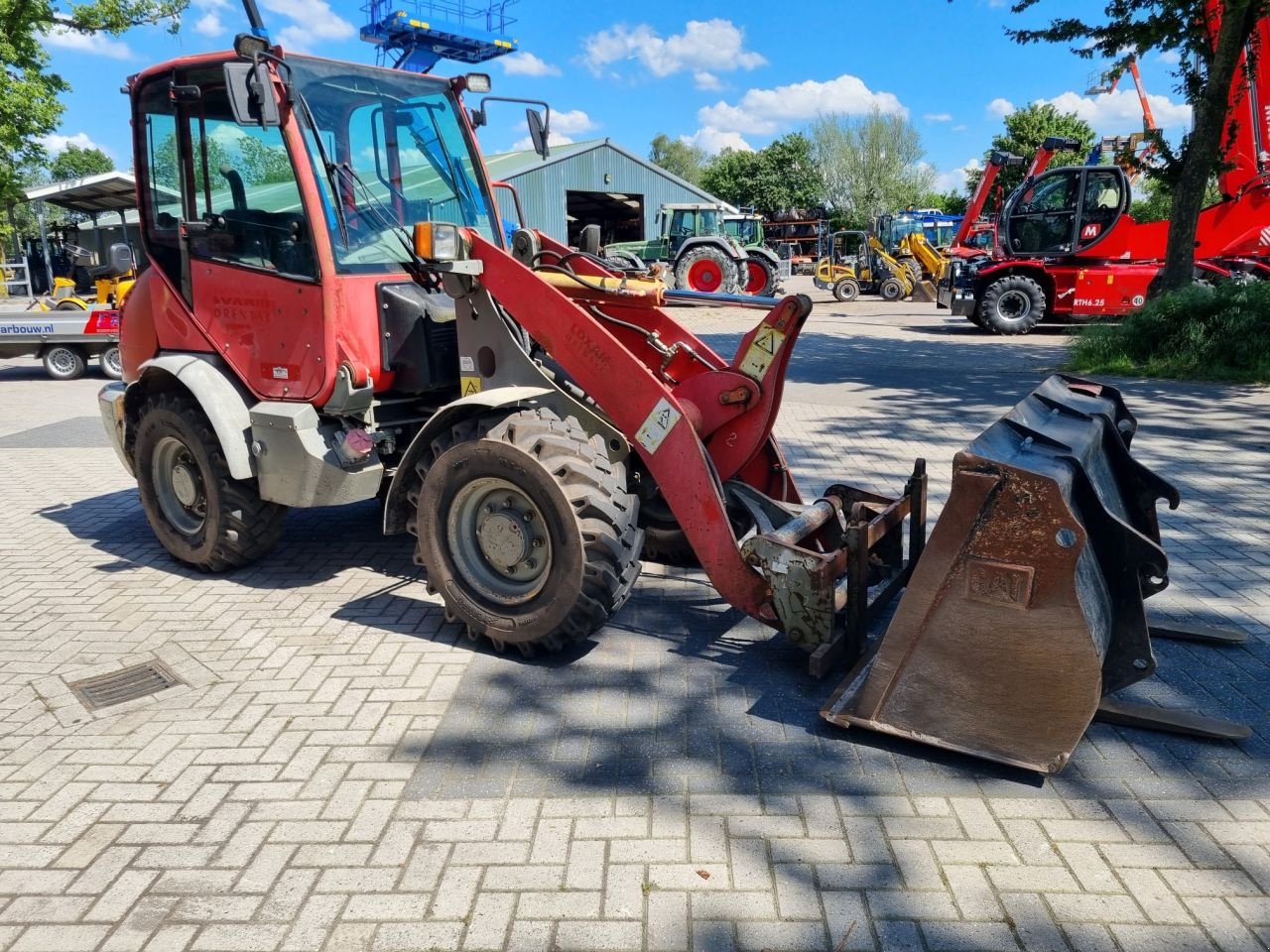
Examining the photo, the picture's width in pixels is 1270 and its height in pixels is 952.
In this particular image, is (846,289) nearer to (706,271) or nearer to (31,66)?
(706,271)

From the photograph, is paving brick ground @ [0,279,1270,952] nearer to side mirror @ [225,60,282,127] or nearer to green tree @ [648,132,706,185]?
side mirror @ [225,60,282,127]

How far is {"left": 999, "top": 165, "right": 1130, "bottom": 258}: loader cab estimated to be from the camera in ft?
53.2

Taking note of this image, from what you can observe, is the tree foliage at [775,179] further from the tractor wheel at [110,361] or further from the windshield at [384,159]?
the windshield at [384,159]

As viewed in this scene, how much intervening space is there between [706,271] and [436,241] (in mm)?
21222

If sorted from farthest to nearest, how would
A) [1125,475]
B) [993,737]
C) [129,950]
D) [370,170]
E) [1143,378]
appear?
[1143,378] < [370,170] < [1125,475] < [993,737] < [129,950]

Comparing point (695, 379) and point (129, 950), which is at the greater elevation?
point (695, 379)

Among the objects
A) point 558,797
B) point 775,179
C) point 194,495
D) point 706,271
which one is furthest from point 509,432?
point 775,179

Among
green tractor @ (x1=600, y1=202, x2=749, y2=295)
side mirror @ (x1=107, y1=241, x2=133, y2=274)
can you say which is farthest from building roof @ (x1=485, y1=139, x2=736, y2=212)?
side mirror @ (x1=107, y1=241, x2=133, y2=274)

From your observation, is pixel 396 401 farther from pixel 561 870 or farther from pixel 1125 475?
pixel 1125 475

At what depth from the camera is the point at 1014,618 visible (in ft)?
9.87

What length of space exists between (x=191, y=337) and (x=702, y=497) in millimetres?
3320

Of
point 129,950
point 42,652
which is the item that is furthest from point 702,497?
point 42,652

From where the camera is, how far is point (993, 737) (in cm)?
313

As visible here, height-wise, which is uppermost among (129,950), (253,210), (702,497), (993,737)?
(253,210)
